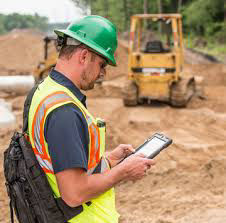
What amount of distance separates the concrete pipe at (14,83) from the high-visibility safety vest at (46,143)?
2974 millimetres

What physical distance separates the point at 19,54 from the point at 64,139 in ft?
74.6

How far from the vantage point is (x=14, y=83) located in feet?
14.9

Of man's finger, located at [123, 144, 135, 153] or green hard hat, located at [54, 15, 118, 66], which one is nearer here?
green hard hat, located at [54, 15, 118, 66]

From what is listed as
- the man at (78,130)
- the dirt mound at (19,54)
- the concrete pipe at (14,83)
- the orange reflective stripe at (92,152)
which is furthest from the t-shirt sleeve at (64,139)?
the dirt mound at (19,54)

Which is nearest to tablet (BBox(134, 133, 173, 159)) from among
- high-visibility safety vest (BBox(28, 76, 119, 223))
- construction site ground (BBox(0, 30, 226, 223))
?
high-visibility safety vest (BBox(28, 76, 119, 223))

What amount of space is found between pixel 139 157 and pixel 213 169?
3684 millimetres

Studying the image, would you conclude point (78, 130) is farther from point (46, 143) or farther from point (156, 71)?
point (156, 71)

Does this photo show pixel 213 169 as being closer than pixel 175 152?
Yes

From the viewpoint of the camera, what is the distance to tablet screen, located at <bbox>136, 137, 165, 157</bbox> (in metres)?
1.87

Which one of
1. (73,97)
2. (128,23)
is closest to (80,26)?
(73,97)

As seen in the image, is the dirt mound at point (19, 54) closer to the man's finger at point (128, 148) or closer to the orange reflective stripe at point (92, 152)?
the man's finger at point (128, 148)

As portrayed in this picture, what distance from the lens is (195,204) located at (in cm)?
412

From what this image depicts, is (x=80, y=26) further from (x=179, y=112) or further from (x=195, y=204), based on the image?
(x=179, y=112)

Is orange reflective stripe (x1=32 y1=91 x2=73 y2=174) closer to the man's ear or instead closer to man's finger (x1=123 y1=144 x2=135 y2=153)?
the man's ear
